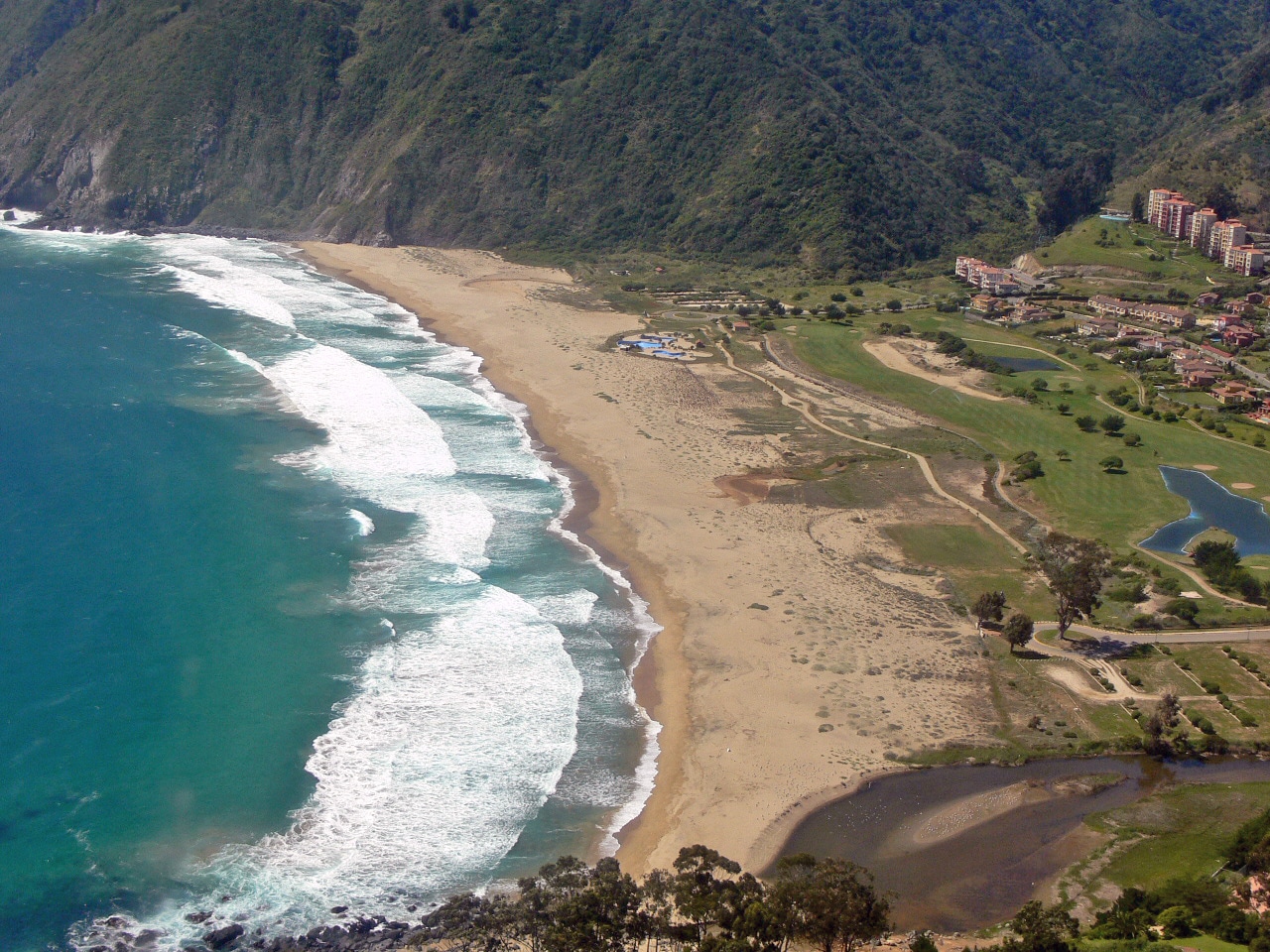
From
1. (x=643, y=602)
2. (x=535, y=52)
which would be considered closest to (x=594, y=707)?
(x=643, y=602)

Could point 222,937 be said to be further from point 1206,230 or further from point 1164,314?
point 1206,230

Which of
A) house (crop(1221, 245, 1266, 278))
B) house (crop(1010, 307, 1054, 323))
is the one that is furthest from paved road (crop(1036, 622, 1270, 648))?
house (crop(1221, 245, 1266, 278))

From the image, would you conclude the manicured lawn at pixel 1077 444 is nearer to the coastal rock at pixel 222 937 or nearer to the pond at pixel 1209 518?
the pond at pixel 1209 518

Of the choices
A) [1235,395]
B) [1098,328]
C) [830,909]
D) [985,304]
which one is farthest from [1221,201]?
[830,909]

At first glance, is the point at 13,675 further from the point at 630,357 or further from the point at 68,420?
the point at 630,357

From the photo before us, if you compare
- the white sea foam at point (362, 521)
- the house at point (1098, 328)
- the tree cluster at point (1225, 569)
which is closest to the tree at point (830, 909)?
the tree cluster at point (1225, 569)

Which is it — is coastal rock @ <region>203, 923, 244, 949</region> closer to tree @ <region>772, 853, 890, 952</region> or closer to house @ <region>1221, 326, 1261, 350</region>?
tree @ <region>772, 853, 890, 952</region>
